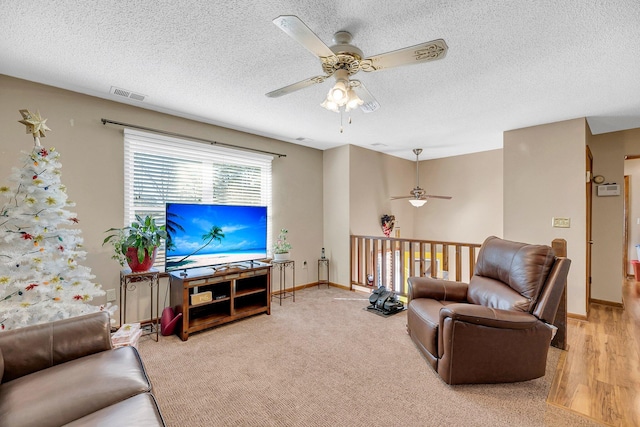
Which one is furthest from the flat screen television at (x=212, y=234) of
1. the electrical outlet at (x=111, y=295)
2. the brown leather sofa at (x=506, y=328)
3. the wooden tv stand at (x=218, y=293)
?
the brown leather sofa at (x=506, y=328)

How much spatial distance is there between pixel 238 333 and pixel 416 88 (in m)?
3.08

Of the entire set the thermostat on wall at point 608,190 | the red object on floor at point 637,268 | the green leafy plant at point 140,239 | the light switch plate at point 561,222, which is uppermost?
the thermostat on wall at point 608,190

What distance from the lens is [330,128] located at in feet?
12.8

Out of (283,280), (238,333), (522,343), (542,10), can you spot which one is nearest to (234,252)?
(238,333)

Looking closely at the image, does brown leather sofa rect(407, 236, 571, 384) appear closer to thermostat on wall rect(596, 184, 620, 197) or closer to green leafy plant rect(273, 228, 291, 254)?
green leafy plant rect(273, 228, 291, 254)

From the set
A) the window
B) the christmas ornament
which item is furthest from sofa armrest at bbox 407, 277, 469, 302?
the christmas ornament

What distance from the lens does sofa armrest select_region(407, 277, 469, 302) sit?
2.82 m

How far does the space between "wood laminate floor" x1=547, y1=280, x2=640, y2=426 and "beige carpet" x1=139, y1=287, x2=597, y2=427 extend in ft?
0.37

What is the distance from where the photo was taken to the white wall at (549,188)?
3430 mm

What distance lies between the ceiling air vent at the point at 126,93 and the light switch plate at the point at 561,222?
4.98 meters

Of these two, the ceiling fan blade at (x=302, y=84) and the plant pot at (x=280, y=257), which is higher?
the ceiling fan blade at (x=302, y=84)

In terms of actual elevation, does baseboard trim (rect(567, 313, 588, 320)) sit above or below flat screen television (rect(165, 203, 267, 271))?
below

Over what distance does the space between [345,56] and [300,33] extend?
1.35 feet

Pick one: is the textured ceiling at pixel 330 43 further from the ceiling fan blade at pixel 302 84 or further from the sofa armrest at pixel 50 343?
the sofa armrest at pixel 50 343
